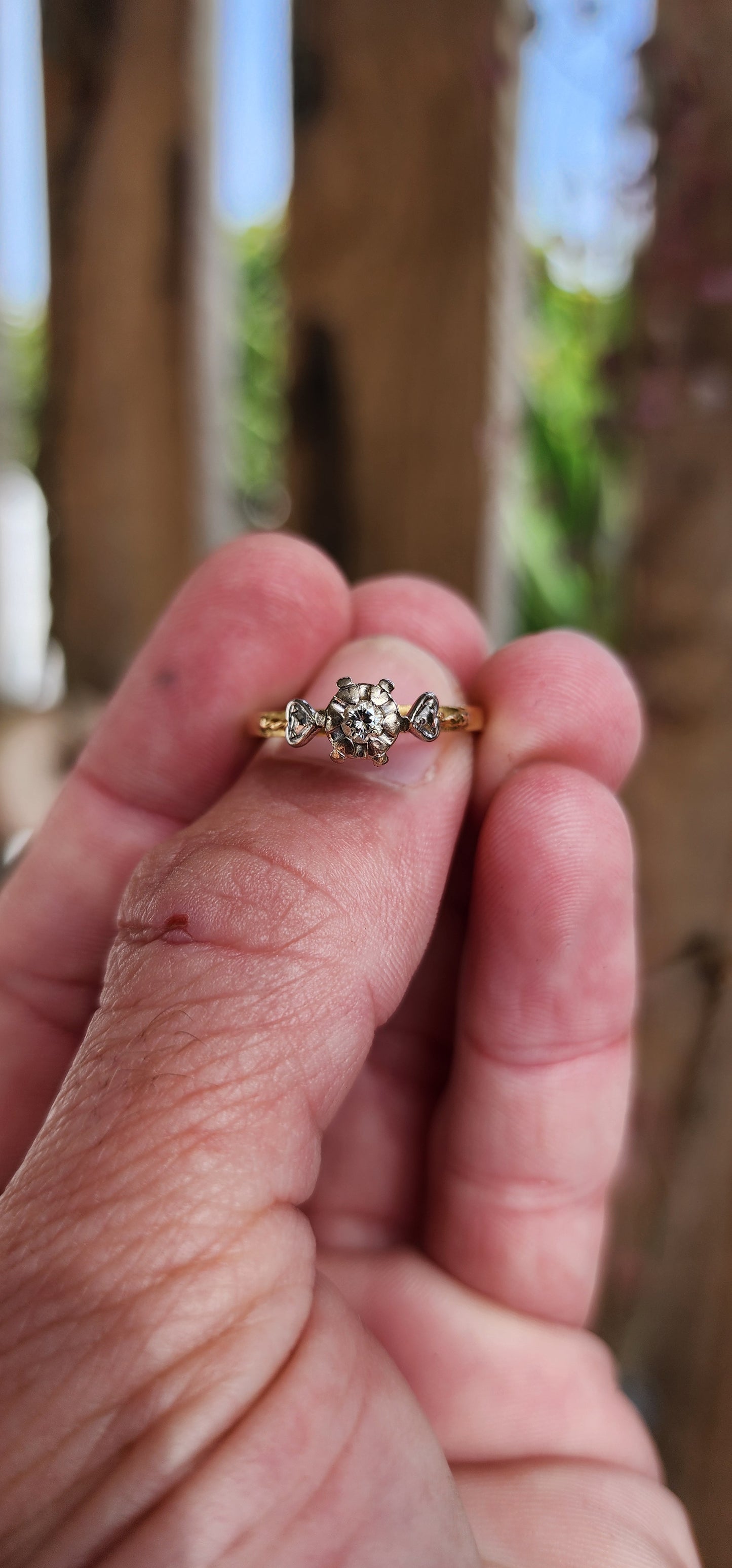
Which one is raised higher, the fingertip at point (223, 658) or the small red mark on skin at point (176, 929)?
the fingertip at point (223, 658)

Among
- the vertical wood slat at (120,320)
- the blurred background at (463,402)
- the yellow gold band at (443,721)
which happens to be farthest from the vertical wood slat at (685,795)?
the vertical wood slat at (120,320)

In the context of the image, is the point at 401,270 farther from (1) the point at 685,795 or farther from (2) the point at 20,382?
(2) the point at 20,382

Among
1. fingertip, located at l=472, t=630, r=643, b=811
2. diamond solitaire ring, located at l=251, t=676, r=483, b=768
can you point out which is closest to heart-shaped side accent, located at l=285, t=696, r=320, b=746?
diamond solitaire ring, located at l=251, t=676, r=483, b=768

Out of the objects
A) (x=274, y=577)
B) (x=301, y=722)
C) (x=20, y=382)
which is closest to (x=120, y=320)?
(x=20, y=382)

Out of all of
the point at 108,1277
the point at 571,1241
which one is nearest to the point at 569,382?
the point at 571,1241

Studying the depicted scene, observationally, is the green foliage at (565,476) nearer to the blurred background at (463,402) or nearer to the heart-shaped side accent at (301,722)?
the blurred background at (463,402)
